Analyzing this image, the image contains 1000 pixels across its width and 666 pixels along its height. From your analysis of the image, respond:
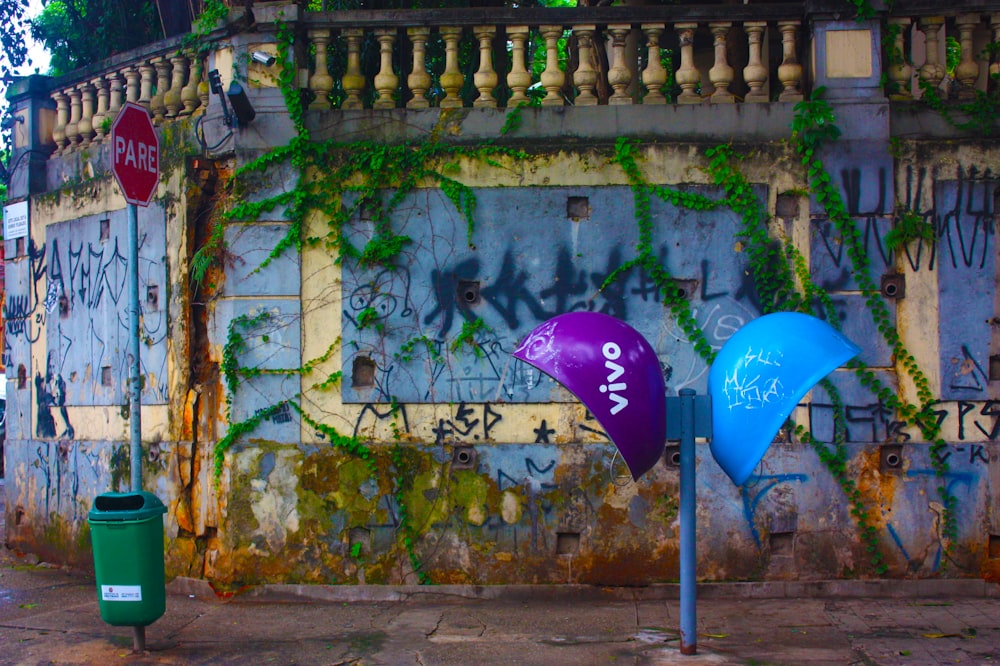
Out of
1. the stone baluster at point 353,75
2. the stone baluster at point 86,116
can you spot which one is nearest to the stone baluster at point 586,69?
the stone baluster at point 353,75

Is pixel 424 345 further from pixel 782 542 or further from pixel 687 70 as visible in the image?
pixel 782 542

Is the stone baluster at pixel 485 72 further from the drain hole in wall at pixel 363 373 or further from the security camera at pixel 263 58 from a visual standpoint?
the drain hole in wall at pixel 363 373

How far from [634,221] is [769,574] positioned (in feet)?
9.58

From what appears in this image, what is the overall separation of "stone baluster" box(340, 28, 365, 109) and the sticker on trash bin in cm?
403

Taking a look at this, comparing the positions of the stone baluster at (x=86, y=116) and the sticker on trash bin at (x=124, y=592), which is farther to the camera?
the stone baluster at (x=86, y=116)

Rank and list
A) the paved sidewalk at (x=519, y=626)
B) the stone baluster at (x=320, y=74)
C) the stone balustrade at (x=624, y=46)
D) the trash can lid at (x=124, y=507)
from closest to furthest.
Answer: the paved sidewalk at (x=519, y=626) → the trash can lid at (x=124, y=507) → the stone balustrade at (x=624, y=46) → the stone baluster at (x=320, y=74)

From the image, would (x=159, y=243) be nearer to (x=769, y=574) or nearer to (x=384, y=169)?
(x=384, y=169)

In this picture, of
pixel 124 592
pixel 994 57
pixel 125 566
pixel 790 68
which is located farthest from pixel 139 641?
pixel 994 57

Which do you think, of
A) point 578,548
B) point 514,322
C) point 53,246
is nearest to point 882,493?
point 578,548

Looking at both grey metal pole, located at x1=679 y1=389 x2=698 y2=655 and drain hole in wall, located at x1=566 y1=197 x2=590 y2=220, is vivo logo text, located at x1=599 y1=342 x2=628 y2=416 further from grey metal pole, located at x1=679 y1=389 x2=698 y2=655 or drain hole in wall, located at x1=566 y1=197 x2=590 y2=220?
drain hole in wall, located at x1=566 y1=197 x2=590 y2=220

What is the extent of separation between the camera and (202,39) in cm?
834

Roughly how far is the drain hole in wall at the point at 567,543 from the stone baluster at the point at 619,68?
3437 mm

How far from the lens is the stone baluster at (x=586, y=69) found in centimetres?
793

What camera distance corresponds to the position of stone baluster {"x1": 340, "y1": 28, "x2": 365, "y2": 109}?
26.4 ft
